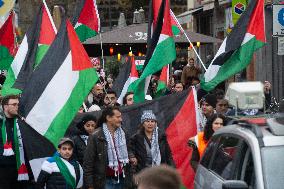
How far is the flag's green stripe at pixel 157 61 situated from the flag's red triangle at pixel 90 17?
8.54 feet

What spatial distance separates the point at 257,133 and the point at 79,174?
308 cm

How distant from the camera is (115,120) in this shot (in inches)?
356

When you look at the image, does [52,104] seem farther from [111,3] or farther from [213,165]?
[111,3]

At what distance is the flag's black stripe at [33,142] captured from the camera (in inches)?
360

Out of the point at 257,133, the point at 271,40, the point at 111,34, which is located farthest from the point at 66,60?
the point at 271,40

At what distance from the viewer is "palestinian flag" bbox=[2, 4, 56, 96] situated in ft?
37.5

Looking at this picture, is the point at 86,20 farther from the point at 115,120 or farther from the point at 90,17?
the point at 115,120

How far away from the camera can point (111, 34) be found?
20953 mm

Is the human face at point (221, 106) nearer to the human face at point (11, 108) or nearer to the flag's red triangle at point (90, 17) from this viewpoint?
the human face at point (11, 108)

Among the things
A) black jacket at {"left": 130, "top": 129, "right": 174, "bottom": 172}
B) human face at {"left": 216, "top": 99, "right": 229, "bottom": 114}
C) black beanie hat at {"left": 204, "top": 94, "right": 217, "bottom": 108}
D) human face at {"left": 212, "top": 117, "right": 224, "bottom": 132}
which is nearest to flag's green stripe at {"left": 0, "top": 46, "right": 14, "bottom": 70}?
black beanie hat at {"left": 204, "top": 94, "right": 217, "bottom": 108}

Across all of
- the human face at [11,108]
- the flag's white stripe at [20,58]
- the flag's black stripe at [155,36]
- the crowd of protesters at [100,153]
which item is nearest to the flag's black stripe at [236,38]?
the flag's black stripe at [155,36]

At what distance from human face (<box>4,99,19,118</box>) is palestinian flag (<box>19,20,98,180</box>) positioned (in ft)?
0.23

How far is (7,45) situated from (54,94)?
16.0 feet

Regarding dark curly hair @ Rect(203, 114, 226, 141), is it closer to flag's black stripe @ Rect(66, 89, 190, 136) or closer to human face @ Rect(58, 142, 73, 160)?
human face @ Rect(58, 142, 73, 160)
